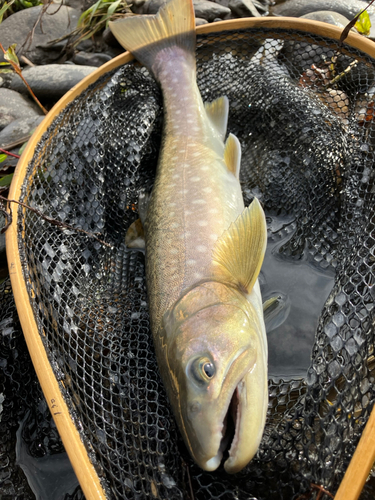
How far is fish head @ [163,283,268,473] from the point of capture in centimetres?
143

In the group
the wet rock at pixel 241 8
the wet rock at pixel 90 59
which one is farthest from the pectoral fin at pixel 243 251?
the wet rock at pixel 241 8

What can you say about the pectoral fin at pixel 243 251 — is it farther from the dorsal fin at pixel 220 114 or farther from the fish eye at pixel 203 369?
the dorsal fin at pixel 220 114

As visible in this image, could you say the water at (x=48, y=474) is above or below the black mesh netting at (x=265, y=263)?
below

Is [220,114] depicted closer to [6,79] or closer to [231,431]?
[231,431]

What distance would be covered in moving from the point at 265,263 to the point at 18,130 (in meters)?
2.69

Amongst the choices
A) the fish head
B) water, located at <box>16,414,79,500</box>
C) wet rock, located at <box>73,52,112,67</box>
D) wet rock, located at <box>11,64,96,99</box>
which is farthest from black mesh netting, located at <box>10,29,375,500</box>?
wet rock, located at <box>73,52,112,67</box>

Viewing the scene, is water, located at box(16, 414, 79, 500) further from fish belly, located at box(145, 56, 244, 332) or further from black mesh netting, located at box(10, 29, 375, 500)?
fish belly, located at box(145, 56, 244, 332)

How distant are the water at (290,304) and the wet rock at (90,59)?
338 centimetres

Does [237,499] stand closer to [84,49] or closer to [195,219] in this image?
[195,219]

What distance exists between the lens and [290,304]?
2.37 meters

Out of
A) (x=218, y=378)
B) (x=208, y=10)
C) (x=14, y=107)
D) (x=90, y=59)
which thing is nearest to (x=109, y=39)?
(x=90, y=59)

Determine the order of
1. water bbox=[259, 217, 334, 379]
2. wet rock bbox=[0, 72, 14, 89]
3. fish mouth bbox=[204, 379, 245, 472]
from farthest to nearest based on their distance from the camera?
wet rock bbox=[0, 72, 14, 89] → water bbox=[259, 217, 334, 379] → fish mouth bbox=[204, 379, 245, 472]

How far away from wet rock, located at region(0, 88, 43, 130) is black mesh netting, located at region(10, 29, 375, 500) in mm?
1560

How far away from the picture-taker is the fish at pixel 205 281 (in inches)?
58.0
